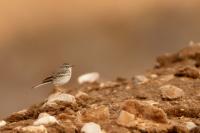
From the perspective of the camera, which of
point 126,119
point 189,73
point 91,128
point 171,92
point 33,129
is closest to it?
point 33,129

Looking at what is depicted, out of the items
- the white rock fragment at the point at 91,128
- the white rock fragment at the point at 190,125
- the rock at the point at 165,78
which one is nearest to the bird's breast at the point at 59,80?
the rock at the point at 165,78

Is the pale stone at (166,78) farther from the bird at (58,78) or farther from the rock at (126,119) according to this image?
the rock at (126,119)

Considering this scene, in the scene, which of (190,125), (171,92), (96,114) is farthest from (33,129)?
(171,92)

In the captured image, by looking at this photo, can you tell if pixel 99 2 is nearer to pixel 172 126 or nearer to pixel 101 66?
pixel 101 66

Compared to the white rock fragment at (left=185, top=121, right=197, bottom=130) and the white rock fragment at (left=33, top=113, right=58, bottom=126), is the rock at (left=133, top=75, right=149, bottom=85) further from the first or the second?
the white rock fragment at (left=33, top=113, right=58, bottom=126)

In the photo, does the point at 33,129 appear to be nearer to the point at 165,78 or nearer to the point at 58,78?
the point at 58,78

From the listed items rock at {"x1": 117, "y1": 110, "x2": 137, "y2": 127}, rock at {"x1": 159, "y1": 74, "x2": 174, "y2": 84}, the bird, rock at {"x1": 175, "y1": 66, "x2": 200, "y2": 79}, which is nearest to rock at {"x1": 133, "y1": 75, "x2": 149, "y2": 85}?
rock at {"x1": 159, "y1": 74, "x2": 174, "y2": 84}
